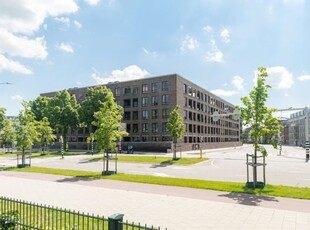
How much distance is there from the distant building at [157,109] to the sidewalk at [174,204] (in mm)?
40512

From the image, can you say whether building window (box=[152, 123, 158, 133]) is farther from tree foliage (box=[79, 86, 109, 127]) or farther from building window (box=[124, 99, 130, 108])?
tree foliage (box=[79, 86, 109, 127])

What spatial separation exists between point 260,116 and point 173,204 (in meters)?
7.90

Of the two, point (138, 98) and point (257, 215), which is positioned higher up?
point (138, 98)

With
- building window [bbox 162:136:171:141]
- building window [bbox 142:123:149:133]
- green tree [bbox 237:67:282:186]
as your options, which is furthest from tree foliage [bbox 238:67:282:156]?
building window [bbox 142:123:149:133]

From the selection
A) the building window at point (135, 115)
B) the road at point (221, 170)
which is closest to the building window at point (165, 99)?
the building window at point (135, 115)

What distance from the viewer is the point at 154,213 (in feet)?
35.0

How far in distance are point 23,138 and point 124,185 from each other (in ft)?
55.5

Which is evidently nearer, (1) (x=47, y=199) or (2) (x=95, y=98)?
(1) (x=47, y=199)

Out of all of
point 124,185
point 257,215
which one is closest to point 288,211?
point 257,215

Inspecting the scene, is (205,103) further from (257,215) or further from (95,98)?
(257,215)

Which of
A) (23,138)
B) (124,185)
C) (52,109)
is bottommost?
(124,185)

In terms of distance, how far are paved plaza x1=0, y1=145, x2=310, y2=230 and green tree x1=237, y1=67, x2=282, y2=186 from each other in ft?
13.6

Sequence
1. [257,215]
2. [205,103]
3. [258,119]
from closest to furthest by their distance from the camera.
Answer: [257,215] < [258,119] < [205,103]

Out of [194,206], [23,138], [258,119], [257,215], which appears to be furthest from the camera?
[23,138]
